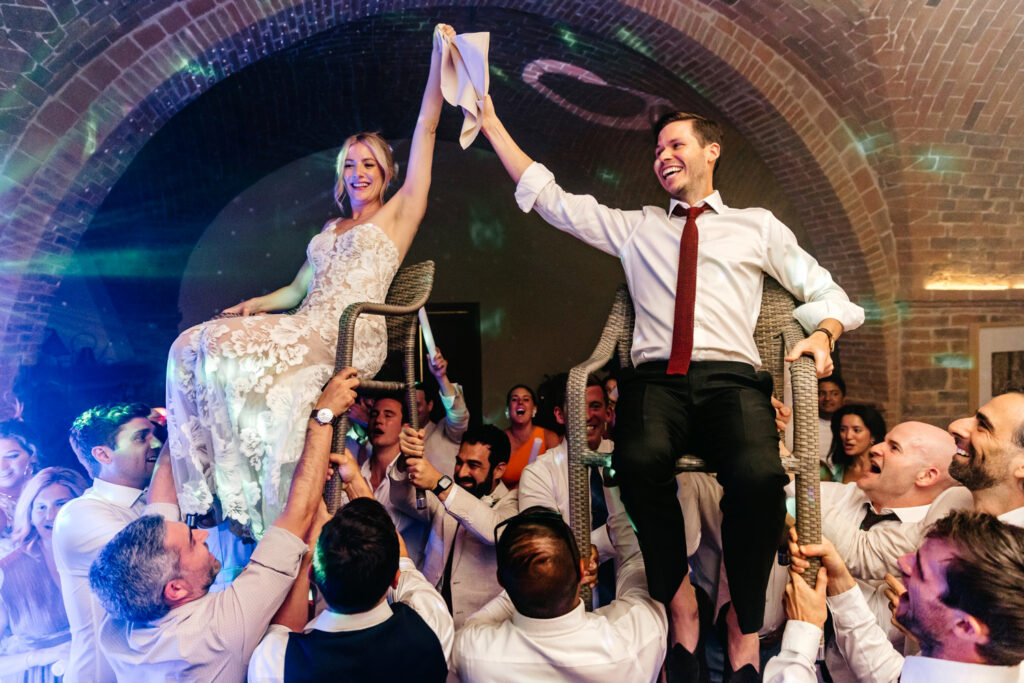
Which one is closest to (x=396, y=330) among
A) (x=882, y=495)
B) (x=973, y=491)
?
(x=882, y=495)

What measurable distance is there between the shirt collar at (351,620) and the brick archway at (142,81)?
3733 mm

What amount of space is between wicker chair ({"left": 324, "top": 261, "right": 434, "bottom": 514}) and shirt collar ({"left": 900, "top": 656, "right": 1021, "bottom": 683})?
1648mm

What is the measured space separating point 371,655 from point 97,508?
1.24m

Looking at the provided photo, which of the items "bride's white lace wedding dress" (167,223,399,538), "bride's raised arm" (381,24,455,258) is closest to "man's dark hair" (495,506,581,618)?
"bride's white lace wedding dress" (167,223,399,538)

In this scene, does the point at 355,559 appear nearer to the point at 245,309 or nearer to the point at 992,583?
the point at 245,309

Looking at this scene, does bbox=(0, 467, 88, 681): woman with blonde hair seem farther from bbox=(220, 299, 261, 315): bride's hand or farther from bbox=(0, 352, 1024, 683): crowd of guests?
bbox=(220, 299, 261, 315): bride's hand

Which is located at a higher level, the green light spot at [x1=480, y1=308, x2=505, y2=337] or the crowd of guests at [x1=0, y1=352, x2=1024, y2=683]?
the green light spot at [x1=480, y1=308, x2=505, y2=337]

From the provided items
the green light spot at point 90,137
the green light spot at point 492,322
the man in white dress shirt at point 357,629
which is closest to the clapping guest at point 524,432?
the man in white dress shirt at point 357,629

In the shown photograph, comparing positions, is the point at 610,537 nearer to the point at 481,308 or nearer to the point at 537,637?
the point at 537,637

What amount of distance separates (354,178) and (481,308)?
6051 millimetres

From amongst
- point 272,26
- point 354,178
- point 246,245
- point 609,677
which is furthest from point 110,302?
point 609,677

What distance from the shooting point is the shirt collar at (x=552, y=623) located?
2.09 meters

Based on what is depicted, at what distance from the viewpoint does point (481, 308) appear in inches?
356

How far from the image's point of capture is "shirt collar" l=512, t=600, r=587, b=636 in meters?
2.09
